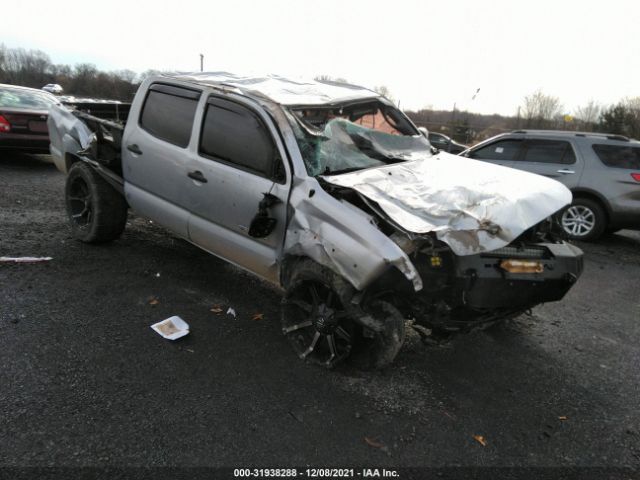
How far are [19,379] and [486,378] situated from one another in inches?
123

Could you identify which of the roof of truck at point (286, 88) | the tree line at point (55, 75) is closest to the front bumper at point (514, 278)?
the roof of truck at point (286, 88)

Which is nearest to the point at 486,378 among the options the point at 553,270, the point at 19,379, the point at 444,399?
the point at 444,399

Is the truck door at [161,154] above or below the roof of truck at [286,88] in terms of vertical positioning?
below

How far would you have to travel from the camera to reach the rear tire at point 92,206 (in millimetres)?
4867

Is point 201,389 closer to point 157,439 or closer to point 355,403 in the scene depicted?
point 157,439

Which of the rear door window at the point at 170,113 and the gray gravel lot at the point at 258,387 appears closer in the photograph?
the gray gravel lot at the point at 258,387

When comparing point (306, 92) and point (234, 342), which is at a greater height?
point (306, 92)

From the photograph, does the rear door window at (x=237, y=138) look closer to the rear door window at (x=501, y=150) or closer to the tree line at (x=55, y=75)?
the rear door window at (x=501, y=150)

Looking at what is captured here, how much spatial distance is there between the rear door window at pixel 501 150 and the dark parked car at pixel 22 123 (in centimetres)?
788

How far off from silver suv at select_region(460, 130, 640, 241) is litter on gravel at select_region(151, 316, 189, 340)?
601 cm

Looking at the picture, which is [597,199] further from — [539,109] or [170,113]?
[539,109]

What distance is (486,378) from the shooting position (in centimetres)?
328

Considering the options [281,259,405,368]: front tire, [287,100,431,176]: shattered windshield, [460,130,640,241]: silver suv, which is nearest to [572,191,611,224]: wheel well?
[460,130,640,241]: silver suv

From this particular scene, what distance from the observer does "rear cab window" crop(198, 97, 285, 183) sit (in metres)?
3.42
